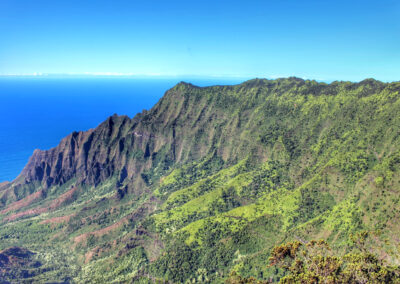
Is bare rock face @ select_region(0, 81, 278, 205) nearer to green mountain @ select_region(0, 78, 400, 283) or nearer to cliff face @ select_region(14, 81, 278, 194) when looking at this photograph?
cliff face @ select_region(14, 81, 278, 194)

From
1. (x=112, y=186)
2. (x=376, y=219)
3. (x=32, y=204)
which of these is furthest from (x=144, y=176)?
(x=376, y=219)

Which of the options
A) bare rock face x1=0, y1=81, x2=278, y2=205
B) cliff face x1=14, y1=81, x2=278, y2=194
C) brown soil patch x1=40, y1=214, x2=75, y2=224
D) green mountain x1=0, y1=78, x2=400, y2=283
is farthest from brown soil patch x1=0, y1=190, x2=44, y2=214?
brown soil patch x1=40, y1=214, x2=75, y2=224

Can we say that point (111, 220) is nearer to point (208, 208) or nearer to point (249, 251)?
point (208, 208)

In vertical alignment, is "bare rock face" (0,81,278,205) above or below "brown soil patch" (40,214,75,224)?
above

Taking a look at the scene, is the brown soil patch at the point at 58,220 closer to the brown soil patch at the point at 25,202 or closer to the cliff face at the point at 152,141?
the cliff face at the point at 152,141

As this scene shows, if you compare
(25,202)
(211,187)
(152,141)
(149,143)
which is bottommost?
(25,202)

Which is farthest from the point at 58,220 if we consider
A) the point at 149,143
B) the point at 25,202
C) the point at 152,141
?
the point at 152,141

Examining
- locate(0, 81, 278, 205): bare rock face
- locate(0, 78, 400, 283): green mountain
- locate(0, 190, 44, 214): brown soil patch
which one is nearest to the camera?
locate(0, 78, 400, 283): green mountain

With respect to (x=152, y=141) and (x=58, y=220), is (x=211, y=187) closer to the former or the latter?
(x=152, y=141)
